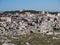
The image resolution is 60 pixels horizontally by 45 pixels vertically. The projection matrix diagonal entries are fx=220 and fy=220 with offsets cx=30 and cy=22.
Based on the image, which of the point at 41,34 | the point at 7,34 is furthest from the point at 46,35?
the point at 7,34

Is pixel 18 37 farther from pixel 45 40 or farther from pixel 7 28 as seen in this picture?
pixel 7 28

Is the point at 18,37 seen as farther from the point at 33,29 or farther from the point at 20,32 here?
the point at 33,29

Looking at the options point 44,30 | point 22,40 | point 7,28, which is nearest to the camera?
point 22,40

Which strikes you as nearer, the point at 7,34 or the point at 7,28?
the point at 7,34

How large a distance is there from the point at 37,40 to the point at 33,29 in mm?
6929

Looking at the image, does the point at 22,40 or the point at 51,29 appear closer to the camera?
the point at 22,40

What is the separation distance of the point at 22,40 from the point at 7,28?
957cm

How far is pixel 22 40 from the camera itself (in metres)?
33.6

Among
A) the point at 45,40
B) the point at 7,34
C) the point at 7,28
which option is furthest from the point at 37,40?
the point at 7,28

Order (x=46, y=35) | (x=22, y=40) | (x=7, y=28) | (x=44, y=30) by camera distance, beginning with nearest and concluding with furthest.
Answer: (x=22, y=40) < (x=46, y=35) < (x=44, y=30) < (x=7, y=28)

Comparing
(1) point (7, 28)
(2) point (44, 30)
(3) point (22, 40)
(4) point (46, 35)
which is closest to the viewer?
(3) point (22, 40)

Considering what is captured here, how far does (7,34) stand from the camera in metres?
37.2

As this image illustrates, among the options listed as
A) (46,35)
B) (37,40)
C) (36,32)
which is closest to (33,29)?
(36,32)

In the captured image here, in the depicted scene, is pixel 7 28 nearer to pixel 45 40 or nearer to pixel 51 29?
pixel 51 29
